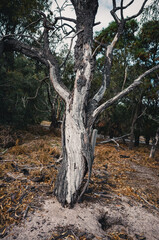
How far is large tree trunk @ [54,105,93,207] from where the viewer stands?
244 cm

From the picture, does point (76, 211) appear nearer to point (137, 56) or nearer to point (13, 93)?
point (13, 93)

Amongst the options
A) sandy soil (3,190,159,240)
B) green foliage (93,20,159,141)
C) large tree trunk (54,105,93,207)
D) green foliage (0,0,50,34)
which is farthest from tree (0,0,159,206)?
green foliage (93,20,159,141)

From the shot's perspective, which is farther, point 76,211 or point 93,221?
point 76,211

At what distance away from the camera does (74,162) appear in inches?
97.0

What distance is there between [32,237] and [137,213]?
1832mm

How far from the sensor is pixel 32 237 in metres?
1.85

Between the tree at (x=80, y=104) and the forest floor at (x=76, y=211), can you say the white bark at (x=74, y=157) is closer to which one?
the tree at (x=80, y=104)

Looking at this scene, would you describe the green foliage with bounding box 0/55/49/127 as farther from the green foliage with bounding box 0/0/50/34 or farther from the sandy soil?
the sandy soil

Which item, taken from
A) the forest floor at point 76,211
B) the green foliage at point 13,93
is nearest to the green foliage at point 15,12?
the green foliage at point 13,93

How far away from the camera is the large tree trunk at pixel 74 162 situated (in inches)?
96.0

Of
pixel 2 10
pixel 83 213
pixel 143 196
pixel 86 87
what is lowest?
pixel 143 196

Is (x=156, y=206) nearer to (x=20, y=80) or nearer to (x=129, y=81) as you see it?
(x=129, y=81)

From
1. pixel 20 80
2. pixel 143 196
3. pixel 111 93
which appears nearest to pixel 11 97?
pixel 20 80

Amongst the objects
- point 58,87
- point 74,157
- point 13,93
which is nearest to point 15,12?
point 13,93
